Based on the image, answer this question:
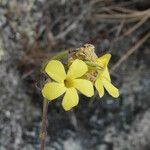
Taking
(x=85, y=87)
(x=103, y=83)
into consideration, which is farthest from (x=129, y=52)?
(x=85, y=87)

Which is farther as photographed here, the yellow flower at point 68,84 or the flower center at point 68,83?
the flower center at point 68,83

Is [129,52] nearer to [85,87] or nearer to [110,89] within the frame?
[110,89]

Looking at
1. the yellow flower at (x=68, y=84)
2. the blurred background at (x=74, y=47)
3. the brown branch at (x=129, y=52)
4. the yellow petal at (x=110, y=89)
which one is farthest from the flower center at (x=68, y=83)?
the brown branch at (x=129, y=52)

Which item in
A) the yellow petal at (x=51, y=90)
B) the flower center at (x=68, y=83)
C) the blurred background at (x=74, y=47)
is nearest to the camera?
the yellow petal at (x=51, y=90)

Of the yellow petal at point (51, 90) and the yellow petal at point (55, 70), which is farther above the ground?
the yellow petal at point (55, 70)

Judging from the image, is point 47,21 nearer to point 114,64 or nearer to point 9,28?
point 9,28

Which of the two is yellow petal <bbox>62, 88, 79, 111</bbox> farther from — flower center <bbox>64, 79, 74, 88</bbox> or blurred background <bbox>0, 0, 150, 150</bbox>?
blurred background <bbox>0, 0, 150, 150</bbox>

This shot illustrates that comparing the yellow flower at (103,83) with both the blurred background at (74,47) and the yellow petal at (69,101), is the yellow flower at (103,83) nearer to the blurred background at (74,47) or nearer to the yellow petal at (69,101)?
the yellow petal at (69,101)
